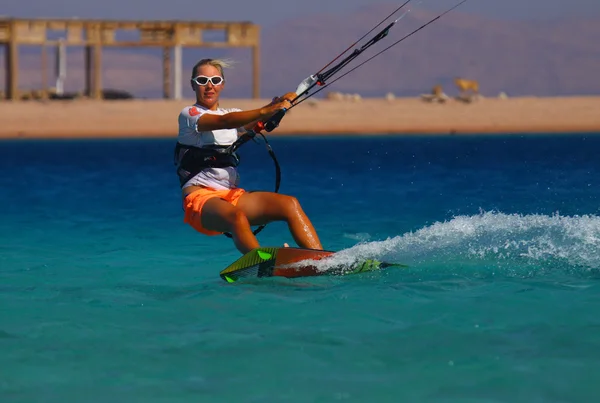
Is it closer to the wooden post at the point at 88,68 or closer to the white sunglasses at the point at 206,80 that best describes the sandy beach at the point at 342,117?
the wooden post at the point at 88,68

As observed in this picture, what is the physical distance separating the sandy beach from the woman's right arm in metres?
58.6

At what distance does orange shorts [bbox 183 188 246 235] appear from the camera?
8633mm

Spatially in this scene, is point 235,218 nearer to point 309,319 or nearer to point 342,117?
point 309,319

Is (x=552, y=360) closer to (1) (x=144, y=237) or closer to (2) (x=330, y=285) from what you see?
(2) (x=330, y=285)

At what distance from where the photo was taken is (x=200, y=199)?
866 cm

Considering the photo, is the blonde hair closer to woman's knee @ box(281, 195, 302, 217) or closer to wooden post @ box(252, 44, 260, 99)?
woman's knee @ box(281, 195, 302, 217)

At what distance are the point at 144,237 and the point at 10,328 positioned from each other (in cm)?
709

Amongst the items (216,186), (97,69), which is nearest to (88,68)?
(97,69)

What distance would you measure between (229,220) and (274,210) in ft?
1.26

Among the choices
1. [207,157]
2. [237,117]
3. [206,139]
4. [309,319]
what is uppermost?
[237,117]

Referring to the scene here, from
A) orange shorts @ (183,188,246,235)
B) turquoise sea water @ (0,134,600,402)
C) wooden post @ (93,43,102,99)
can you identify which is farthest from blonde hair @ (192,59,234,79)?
wooden post @ (93,43,102,99)

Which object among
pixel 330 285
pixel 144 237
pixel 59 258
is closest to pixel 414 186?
pixel 144 237

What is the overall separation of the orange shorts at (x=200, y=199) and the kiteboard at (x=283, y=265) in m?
0.38

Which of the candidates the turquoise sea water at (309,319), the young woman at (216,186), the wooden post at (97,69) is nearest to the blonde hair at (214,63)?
A: the young woman at (216,186)
